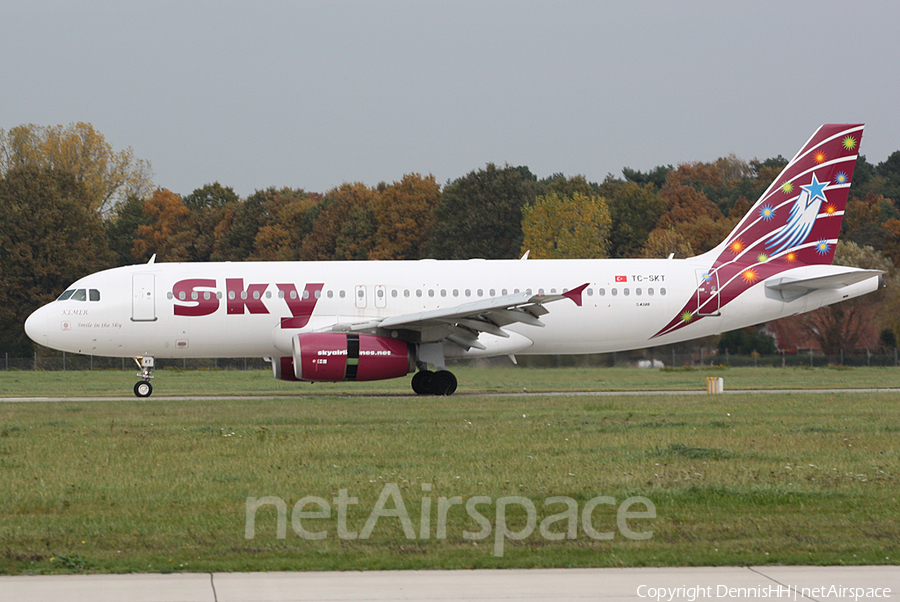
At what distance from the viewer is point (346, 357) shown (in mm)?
22938

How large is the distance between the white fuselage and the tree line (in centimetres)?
3238

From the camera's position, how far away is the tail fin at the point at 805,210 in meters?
26.8

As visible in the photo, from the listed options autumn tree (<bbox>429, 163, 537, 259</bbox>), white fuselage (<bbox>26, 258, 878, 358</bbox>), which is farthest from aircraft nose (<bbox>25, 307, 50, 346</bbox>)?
autumn tree (<bbox>429, 163, 537, 259</bbox>)

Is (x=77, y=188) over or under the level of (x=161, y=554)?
over

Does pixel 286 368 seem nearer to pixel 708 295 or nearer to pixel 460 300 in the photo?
pixel 460 300

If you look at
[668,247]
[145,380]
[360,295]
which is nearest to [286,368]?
[360,295]

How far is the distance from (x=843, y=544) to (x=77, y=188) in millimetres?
65914

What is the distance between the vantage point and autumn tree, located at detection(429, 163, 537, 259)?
72.9 metres

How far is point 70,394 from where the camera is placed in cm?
2873

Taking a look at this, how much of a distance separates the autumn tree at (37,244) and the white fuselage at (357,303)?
123 feet

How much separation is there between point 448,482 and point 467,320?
505 inches

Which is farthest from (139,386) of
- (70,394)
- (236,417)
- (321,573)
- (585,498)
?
(321,573)

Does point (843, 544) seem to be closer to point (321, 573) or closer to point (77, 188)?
point (321, 573)

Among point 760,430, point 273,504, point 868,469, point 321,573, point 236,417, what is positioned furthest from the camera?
point 236,417
